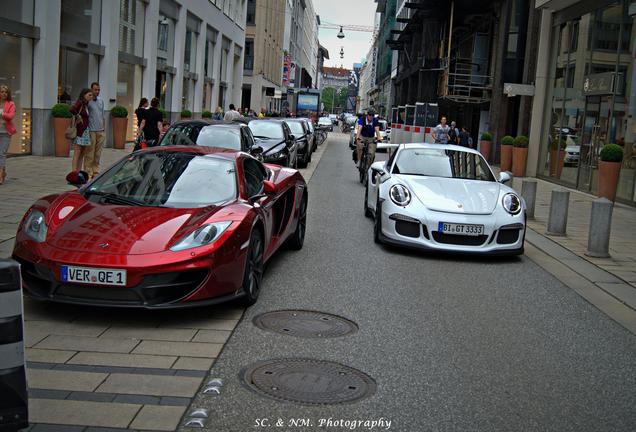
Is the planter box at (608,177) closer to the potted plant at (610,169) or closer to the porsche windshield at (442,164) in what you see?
the potted plant at (610,169)

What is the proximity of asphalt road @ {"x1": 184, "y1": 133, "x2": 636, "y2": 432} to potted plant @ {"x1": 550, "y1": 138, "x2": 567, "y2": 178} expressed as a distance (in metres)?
15.2

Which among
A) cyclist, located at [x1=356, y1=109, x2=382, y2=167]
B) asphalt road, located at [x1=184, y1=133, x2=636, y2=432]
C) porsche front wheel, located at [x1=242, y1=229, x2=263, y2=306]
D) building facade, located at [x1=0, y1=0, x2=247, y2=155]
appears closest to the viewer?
asphalt road, located at [x1=184, y1=133, x2=636, y2=432]

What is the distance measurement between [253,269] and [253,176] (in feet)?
4.83

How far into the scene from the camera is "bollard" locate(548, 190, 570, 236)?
11.8 m

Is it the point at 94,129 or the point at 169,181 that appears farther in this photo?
the point at 94,129

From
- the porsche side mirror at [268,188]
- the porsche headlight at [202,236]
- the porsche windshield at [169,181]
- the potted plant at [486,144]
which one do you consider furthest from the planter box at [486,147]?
the porsche headlight at [202,236]

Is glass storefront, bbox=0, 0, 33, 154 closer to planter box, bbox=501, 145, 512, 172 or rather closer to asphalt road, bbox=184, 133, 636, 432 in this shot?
asphalt road, bbox=184, 133, 636, 432

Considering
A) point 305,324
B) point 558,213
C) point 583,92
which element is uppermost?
point 583,92

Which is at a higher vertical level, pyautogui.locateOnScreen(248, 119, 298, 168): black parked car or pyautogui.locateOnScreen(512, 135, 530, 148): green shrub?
pyautogui.locateOnScreen(512, 135, 530, 148): green shrub

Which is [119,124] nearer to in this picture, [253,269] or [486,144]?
[486,144]

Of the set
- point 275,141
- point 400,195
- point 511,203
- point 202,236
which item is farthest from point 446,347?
point 275,141

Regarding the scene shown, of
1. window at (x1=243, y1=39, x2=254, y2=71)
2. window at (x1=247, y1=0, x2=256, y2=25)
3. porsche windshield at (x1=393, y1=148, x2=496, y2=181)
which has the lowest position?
porsche windshield at (x1=393, y1=148, x2=496, y2=181)

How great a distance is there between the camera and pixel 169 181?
22.5ft

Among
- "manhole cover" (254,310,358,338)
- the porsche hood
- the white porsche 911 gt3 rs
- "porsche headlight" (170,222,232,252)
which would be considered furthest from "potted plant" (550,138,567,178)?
"porsche headlight" (170,222,232,252)
